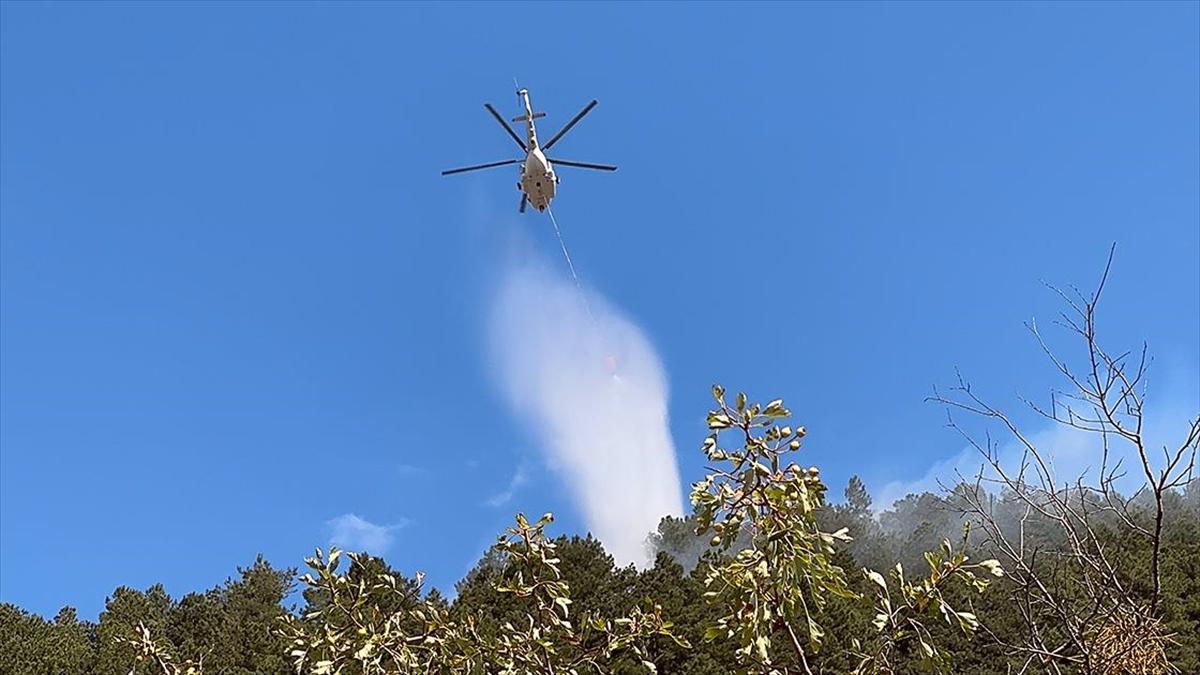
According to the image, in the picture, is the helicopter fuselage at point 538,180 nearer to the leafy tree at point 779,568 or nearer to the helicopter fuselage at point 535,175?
the helicopter fuselage at point 535,175

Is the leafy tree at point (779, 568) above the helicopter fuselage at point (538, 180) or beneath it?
beneath

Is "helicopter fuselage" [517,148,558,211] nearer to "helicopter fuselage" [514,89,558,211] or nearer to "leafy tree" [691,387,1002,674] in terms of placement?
"helicopter fuselage" [514,89,558,211]

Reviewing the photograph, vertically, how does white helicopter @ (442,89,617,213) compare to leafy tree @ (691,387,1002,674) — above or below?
above

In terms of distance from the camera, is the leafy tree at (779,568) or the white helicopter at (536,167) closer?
the leafy tree at (779,568)

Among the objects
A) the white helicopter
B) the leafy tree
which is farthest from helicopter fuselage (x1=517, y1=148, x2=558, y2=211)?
the leafy tree

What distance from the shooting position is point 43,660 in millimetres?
20438

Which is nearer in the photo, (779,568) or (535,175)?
(779,568)

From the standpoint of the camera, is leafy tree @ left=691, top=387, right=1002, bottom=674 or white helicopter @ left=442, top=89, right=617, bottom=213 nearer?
leafy tree @ left=691, top=387, right=1002, bottom=674

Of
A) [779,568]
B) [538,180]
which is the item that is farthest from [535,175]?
[779,568]

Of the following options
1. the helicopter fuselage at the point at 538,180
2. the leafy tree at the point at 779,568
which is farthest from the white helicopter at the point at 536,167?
the leafy tree at the point at 779,568

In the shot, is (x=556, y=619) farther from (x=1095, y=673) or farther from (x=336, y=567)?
(x=1095, y=673)

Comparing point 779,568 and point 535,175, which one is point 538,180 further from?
point 779,568

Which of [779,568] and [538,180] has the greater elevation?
[538,180]

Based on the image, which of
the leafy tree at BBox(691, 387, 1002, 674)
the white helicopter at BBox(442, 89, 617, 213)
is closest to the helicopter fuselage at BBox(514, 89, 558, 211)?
the white helicopter at BBox(442, 89, 617, 213)
